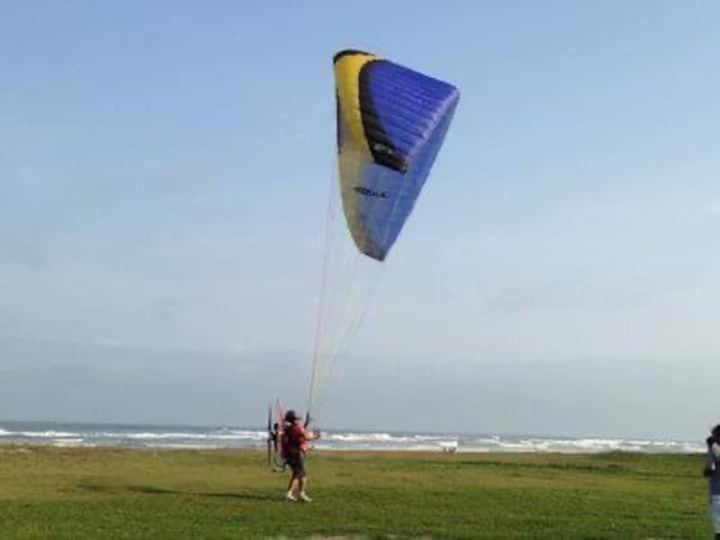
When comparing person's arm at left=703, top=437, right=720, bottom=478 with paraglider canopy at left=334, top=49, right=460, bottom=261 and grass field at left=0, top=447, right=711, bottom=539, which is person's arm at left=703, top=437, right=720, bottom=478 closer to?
grass field at left=0, top=447, right=711, bottom=539

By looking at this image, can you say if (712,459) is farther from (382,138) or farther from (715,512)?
(382,138)

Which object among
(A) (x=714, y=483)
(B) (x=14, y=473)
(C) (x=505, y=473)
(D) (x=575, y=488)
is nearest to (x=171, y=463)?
(B) (x=14, y=473)

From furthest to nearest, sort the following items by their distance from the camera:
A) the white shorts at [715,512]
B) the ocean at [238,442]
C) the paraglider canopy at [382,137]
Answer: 1. the ocean at [238,442]
2. the paraglider canopy at [382,137]
3. the white shorts at [715,512]

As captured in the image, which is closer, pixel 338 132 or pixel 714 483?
pixel 714 483

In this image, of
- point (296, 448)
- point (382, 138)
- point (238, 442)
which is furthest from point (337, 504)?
point (238, 442)

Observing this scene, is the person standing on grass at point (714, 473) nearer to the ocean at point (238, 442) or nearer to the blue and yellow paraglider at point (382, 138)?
the blue and yellow paraglider at point (382, 138)

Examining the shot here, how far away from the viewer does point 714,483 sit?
1475cm

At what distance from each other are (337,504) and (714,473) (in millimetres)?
7968

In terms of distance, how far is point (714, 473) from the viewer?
1476 centimetres

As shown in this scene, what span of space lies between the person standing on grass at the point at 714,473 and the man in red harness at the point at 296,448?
8.43 metres

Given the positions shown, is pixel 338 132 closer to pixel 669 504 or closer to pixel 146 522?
pixel 146 522

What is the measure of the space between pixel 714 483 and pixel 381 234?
23.4 feet

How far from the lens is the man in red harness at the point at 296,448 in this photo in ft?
68.3

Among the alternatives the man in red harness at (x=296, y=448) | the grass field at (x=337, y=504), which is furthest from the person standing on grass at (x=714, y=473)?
the man in red harness at (x=296, y=448)
